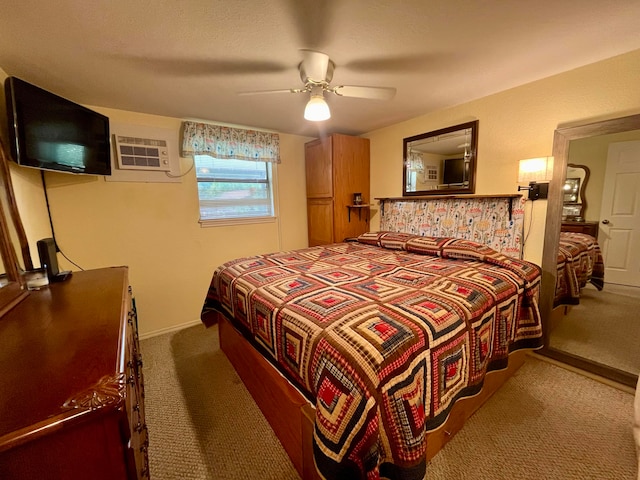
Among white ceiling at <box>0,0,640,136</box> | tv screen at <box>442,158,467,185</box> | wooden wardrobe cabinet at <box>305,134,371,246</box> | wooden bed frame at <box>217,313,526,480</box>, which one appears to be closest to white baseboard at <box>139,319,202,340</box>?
wooden bed frame at <box>217,313,526,480</box>

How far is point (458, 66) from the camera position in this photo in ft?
6.19

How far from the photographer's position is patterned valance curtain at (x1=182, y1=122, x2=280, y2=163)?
2807 millimetres

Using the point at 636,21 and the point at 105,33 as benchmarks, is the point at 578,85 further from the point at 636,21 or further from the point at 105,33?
the point at 105,33

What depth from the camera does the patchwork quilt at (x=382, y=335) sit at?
94 centimetres

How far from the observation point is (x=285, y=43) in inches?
60.8

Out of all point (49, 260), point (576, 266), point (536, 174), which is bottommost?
point (576, 266)

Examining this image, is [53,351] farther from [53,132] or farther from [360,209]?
[360,209]

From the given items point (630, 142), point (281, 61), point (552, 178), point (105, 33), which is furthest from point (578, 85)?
point (105, 33)

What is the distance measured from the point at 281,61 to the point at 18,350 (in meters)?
1.90

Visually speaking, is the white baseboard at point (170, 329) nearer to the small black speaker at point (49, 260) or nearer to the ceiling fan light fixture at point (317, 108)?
the small black speaker at point (49, 260)

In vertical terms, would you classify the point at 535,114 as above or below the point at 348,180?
above

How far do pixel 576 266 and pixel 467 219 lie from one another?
0.90 m

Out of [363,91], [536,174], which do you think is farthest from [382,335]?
[536,174]

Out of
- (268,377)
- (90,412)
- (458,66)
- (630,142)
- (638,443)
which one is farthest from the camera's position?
(458,66)
